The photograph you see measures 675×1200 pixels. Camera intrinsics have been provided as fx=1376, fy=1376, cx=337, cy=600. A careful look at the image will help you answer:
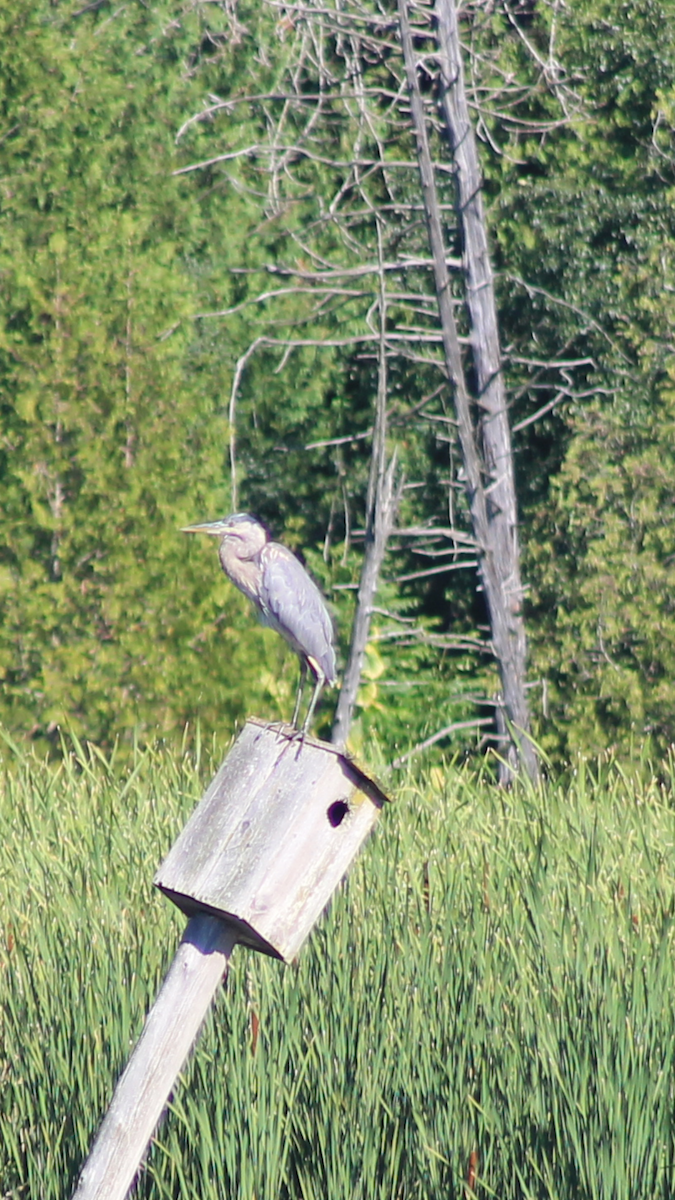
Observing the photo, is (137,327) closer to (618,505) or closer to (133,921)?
(618,505)

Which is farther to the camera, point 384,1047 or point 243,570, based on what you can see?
point 384,1047

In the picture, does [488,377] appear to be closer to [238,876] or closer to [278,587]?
[278,587]

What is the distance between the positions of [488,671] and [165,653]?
6.74 ft

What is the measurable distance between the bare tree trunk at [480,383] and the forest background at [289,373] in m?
0.19

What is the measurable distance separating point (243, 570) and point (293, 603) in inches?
5.2

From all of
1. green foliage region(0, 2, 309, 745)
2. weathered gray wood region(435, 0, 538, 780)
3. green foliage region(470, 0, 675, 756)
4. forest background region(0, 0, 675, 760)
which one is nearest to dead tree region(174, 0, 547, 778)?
weathered gray wood region(435, 0, 538, 780)

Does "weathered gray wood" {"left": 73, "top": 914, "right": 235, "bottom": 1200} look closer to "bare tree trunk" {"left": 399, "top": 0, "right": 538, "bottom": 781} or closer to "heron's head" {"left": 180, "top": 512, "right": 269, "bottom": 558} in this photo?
"heron's head" {"left": 180, "top": 512, "right": 269, "bottom": 558}

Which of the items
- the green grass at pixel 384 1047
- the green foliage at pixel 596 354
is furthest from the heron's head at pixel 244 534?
the green foliage at pixel 596 354

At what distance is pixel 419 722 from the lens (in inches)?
325

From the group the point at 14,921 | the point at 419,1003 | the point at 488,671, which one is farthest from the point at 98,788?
the point at 488,671

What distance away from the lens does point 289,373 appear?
32.2 ft

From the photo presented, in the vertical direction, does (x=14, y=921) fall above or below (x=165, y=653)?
above

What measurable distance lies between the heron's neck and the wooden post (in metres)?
0.47

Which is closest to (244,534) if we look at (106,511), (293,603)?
(293,603)
